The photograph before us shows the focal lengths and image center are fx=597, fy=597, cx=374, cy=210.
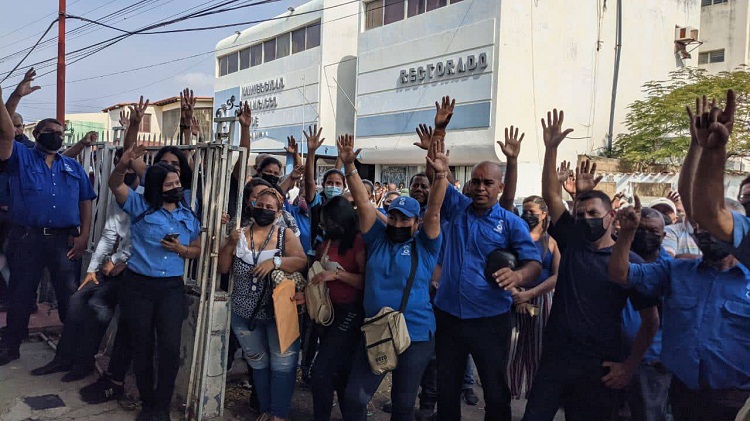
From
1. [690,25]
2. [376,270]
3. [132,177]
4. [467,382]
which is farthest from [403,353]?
[690,25]

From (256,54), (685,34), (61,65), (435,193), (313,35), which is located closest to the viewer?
(435,193)

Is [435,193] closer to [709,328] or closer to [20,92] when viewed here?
[709,328]

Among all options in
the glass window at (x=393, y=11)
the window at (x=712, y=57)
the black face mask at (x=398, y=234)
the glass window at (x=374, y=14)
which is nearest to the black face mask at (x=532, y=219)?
the black face mask at (x=398, y=234)

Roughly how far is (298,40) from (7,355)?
1018 inches

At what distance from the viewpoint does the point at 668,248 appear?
4.72 m

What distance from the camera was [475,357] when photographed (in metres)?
3.89

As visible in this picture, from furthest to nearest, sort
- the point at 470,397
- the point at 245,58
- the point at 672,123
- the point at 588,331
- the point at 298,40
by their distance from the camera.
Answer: the point at 245,58 < the point at 298,40 < the point at 672,123 < the point at 470,397 < the point at 588,331

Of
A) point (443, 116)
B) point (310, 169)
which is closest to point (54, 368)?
point (310, 169)

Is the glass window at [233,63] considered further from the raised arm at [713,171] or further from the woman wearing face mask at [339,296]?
the raised arm at [713,171]

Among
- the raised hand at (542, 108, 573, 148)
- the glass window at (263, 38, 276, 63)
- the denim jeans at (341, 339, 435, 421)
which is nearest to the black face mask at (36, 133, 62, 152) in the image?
the denim jeans at (341, 339, 435, 421)

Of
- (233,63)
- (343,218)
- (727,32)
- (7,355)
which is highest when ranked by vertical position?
(727,32)

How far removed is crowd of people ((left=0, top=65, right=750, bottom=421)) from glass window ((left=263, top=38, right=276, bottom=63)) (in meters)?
27.0

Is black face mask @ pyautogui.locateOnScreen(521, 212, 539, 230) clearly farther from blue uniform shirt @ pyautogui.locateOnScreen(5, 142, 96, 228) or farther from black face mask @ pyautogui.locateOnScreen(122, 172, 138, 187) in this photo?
blue uniform shirt @ pyautogui.locateOnScreen(5, 142, 96, 228)

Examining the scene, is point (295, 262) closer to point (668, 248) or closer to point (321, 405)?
point (321, 405)
